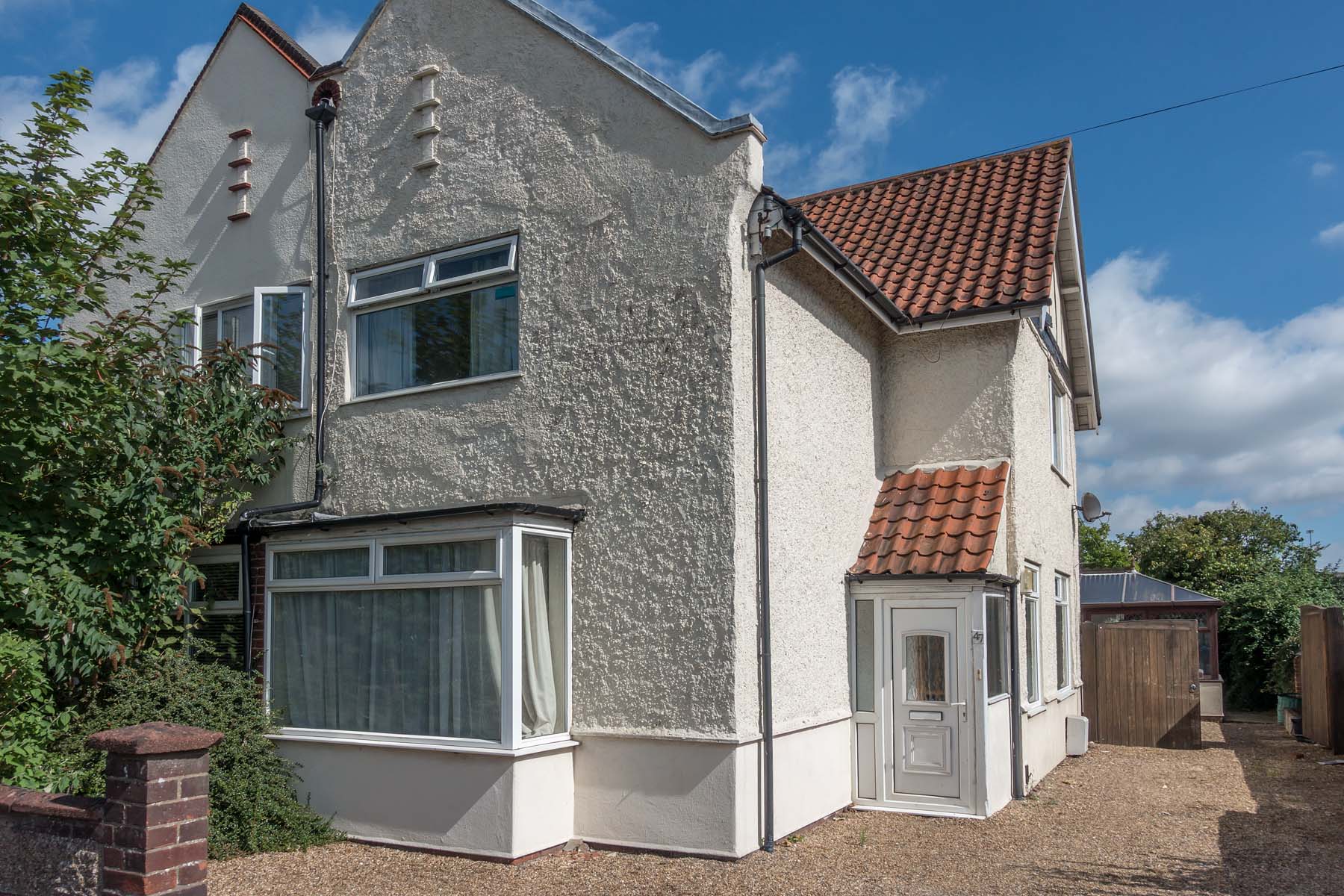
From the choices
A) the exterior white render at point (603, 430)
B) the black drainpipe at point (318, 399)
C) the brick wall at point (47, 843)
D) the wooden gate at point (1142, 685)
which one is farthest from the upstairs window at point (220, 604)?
the wooden gate at point (1142, 685)

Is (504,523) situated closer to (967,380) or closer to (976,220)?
(967,380)

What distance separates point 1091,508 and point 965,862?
31.4 ft

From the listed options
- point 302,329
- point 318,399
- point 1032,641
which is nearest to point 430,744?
point 318,399

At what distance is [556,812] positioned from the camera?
8711 millimetres

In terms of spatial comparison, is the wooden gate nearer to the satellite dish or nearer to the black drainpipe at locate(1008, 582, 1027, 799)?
the satellite dish

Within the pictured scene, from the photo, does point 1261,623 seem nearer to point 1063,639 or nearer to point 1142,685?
point 1142,685

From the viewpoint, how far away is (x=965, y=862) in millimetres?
8438

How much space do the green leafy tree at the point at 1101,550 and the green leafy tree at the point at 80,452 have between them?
48353 mm

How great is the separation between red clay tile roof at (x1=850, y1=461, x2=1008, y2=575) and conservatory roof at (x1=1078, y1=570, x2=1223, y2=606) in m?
12.8

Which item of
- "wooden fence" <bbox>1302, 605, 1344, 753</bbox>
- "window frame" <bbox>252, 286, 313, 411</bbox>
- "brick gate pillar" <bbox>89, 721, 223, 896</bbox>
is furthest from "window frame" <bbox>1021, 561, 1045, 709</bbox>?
"brick gate pillar" <bbox>89, 721, 223, 896</bbox>

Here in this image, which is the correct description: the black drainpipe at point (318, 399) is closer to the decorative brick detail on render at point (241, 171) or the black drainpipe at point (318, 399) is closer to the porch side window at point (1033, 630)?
the decorative brick detail on render at point (241, 171)

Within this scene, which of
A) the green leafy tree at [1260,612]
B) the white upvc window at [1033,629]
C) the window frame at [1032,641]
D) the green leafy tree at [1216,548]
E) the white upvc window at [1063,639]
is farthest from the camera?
the green leafy tree at [1216,548]

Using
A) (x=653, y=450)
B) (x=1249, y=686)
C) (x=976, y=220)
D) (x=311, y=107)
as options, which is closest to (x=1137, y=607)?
(x=1249, y=686)

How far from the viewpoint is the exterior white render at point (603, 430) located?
28.2ft
